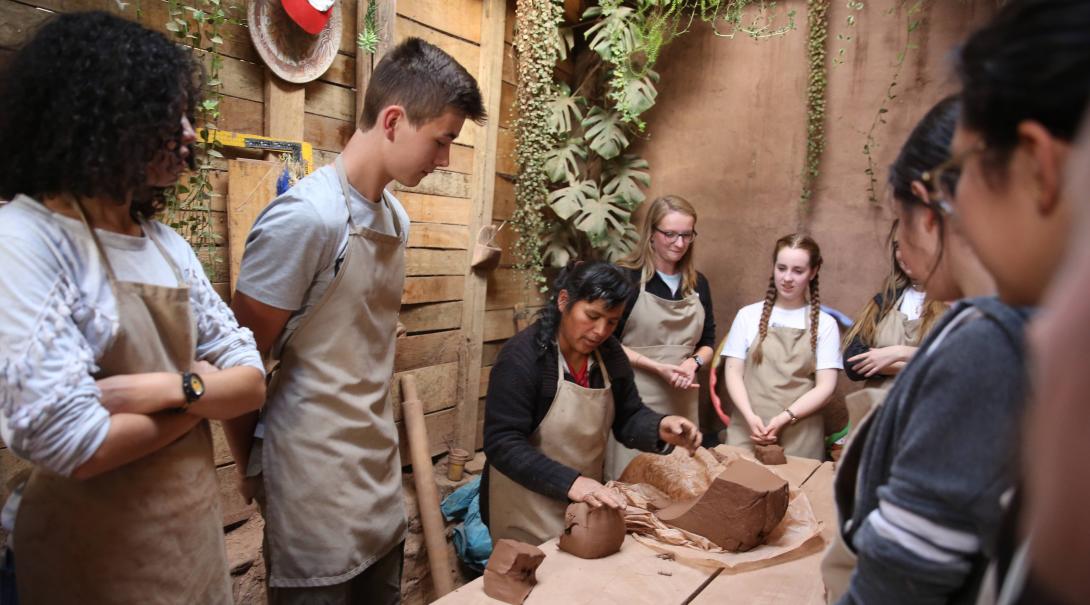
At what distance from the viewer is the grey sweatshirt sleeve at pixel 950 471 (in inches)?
30.4

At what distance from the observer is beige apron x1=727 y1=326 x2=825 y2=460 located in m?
3.71

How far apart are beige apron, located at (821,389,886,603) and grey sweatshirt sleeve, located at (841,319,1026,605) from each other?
172 mm

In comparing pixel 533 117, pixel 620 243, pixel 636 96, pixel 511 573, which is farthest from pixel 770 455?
pixel 636 96

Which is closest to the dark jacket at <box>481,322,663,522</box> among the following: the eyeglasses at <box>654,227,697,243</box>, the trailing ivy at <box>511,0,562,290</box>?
the eyeglasses at <box>654,227,697,243</box>

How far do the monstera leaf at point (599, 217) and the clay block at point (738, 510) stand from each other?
241 centimetres

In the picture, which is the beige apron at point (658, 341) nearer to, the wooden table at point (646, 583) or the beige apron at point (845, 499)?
the wooden table at point (646, 583)

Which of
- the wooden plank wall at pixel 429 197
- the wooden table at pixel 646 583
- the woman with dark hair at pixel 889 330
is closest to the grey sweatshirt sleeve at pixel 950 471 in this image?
the wooden table at pixel 646 583

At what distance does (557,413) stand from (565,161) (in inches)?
87.0

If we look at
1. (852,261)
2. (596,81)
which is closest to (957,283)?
(852,261)

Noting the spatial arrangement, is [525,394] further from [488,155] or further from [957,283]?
[488,155]

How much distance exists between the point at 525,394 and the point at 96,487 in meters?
1.38

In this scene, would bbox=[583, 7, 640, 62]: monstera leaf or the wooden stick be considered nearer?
the wooden stick

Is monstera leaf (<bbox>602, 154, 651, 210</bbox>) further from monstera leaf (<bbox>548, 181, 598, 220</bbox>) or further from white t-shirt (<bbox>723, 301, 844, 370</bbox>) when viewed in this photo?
white t-shirt (<bbox>723, 301, 844, 370</bbox>)

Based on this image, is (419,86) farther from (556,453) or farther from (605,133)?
(605,133)
